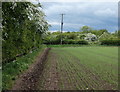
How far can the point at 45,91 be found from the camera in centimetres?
472

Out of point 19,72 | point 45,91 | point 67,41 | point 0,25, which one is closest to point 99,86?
point 45,91

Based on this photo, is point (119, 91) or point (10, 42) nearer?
point (119, 91)

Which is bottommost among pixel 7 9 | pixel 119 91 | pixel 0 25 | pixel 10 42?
pixel 119 91

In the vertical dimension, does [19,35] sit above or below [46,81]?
above

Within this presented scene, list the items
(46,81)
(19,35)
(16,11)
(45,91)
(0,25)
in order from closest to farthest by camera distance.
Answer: (45,91) < (0,25) < (46,81) < (16,11) < (19,35)

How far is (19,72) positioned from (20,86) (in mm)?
1555

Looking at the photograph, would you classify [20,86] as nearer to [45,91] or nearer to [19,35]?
[45,91]

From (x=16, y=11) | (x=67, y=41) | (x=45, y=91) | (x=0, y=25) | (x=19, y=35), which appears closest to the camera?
(x=45, y=91)

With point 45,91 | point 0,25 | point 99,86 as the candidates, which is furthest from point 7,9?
point 99,86

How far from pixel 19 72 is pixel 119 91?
3241mm

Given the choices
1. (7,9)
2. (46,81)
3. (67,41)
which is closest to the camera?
(46,81)

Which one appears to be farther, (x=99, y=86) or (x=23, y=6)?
(x=23, y=6)

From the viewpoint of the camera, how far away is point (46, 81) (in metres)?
5.74

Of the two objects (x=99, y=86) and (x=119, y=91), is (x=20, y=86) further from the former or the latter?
(x=119, y=91)
